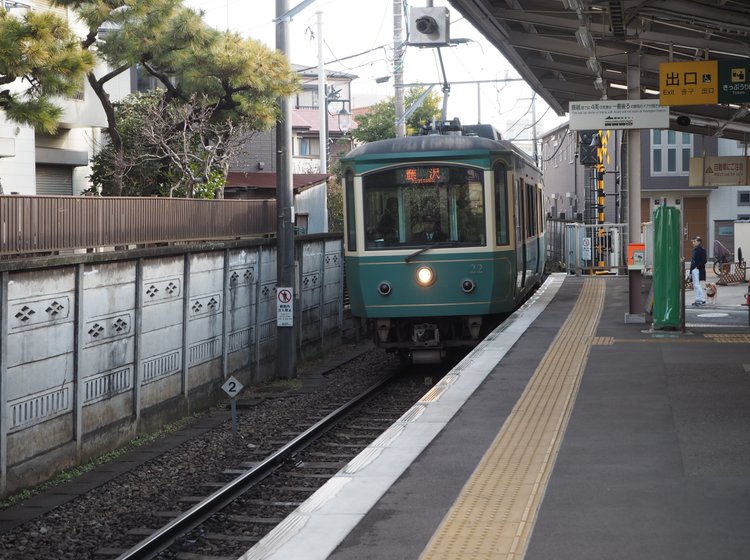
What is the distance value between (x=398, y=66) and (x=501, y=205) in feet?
47.9

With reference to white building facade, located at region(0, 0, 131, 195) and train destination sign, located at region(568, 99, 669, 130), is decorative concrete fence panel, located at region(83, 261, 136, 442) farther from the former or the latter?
white building facade, located at region(0, 0, 131, 195)

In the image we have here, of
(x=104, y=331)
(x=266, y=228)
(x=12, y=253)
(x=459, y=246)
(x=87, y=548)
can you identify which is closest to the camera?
(x=87, y=548)

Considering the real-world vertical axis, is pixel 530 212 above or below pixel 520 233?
above

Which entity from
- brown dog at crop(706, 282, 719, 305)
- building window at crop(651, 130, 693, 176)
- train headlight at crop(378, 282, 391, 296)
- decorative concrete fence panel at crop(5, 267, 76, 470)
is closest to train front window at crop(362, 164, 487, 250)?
train headlight at crop(378, 282, 391, 296)

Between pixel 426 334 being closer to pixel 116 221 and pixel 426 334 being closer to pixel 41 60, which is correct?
pixel 116 221

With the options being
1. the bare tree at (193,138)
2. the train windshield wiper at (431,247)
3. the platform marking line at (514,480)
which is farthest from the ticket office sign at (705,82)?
the bare tree at (193,138)

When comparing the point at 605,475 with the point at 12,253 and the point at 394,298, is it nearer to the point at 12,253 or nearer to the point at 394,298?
the point at 12,253

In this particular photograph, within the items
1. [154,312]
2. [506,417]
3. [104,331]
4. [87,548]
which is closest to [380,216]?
[154,312]

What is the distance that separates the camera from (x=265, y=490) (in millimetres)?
9125

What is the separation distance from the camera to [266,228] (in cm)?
1753

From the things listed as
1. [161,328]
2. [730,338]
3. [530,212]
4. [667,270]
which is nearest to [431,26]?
[530,212]

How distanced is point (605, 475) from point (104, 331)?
21.0 feet

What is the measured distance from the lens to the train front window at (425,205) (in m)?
13.5

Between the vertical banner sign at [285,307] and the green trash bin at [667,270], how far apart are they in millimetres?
5288
